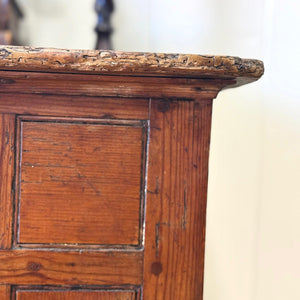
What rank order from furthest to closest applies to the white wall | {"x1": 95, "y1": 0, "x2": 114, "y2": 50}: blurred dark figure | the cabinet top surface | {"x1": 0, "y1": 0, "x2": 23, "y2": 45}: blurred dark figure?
1. {"x1": 95, "y1": 0, "x2": 114, "y2": 50}: blurred dark figure
2. the white wall
3. {"x1": 0, "y1": 0, "x2": 23, "y2": 45}: blurred dark figure
4. the cabinet top surface

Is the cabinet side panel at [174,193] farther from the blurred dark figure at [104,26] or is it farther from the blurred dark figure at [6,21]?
the blurred dark figure at [104,26]

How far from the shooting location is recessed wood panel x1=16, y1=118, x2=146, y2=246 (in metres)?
0.50

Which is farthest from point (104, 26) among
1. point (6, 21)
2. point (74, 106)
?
point (74, 106)

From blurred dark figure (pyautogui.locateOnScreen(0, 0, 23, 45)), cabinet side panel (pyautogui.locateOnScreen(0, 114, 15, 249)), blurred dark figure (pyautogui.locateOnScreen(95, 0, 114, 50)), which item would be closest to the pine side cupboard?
cabinet side panel (pyautogui.locateOnScreen(0, 114, 15, 249))

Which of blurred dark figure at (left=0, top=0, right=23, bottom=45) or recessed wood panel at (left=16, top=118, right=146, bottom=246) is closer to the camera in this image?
recessed wood panel at (left=16, top=118, right=146, bottom=246)

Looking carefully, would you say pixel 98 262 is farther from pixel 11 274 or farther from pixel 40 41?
pixel 40 41

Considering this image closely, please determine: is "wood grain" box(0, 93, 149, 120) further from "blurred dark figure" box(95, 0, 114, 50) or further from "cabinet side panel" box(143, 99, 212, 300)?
"blurred dark figure" box(95, 0, 114, 50)

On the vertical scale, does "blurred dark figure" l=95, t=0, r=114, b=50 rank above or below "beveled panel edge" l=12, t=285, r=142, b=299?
above

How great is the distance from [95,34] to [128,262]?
0.75 m

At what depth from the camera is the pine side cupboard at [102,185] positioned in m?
0.49

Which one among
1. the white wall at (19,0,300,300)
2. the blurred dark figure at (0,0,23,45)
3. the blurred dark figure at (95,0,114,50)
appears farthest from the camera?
the blurred dark figure at (95,0,114,50)

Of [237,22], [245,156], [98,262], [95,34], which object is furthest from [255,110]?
[98,262]

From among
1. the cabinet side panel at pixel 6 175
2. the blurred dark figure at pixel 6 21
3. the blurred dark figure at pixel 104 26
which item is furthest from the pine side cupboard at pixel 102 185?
the blurred dark figure at pixel 104 26

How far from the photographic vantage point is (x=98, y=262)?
511mm
